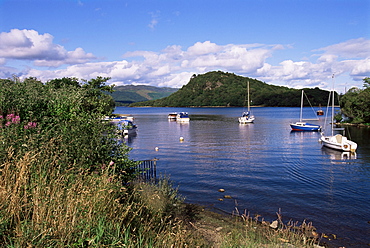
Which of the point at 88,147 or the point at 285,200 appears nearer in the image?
the point at 88,147

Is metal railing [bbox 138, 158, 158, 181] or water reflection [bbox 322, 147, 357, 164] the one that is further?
water reflection [bbox 322, 147, 357, 164]

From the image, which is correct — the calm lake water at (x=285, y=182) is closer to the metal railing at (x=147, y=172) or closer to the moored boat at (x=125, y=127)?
the metal railing at (x=147, y=172)

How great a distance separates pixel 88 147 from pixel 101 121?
167 cm

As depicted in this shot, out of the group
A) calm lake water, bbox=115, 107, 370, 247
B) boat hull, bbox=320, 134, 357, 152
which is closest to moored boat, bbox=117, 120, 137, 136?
calm lake water, bbox=115, 107, 370, 247

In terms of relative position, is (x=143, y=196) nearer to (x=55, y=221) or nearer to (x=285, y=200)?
(x=55, y=221)

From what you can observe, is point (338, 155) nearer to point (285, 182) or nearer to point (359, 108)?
point (285, 182)

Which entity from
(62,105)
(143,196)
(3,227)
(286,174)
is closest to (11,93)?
(62,105)

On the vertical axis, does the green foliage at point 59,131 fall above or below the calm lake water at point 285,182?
above

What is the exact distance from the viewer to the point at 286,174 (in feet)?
74.7

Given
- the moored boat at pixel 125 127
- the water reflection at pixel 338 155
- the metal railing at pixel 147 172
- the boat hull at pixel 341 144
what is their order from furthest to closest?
the boat hull at pixel 341 144, the water reflection at pixel 338 155, the metal railing at pixel 147 172, the moored boat at pixel 125 127

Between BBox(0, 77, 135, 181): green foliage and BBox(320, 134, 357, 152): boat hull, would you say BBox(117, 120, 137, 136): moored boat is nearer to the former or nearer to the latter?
BBox(0, 77, 135, 181): green foliage

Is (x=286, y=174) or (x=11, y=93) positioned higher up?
(x=11, y=93)

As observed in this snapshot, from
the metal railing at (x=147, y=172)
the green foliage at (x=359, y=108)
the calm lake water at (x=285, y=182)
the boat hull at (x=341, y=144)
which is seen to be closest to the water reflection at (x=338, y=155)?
the calm lake water at (x=285, y=182)

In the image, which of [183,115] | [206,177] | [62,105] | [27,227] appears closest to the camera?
[27,227]
